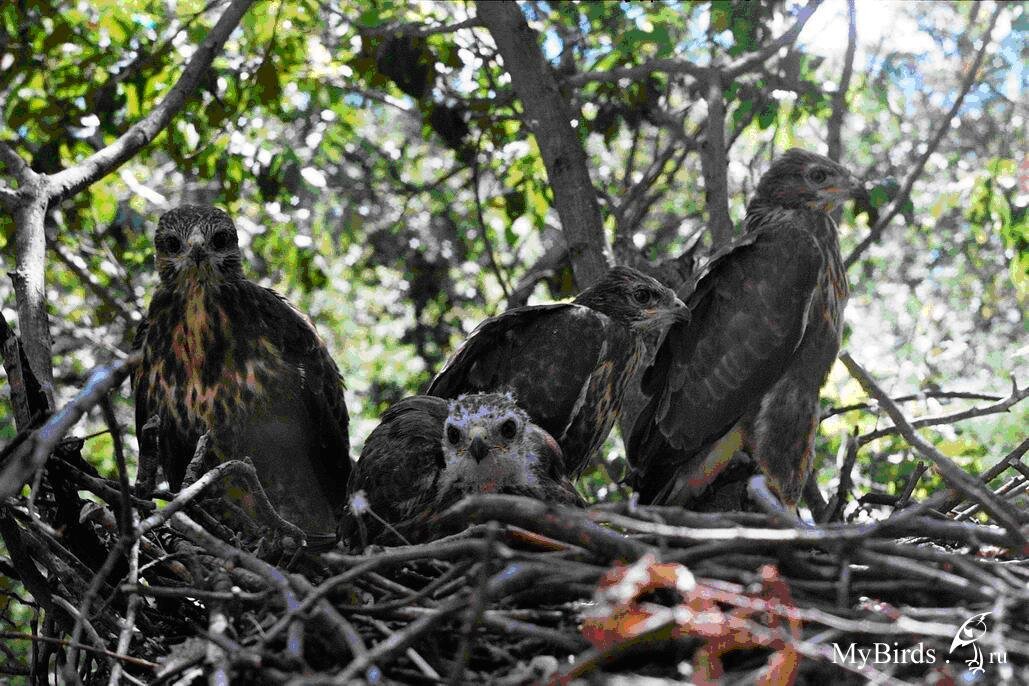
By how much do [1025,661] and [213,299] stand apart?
3562mm

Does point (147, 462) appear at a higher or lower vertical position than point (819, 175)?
lower

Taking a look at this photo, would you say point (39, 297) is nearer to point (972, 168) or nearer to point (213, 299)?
point (213, 299)

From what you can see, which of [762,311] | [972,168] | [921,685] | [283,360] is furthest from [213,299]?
[972,168]

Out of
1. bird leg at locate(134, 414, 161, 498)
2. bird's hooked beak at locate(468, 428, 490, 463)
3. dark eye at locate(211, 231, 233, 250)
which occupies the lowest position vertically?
bird leg at locate(134, 414, 161, 498)

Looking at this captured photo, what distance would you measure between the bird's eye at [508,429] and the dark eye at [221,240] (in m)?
1.58

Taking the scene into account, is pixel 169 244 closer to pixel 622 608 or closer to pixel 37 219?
pixel 37 219

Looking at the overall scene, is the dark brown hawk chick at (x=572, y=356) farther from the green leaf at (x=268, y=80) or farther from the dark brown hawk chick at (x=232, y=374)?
the green leaf at (x=268, y=80)

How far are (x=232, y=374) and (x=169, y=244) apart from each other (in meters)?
0.65

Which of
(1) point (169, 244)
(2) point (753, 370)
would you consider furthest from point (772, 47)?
(1) point (169, 244)

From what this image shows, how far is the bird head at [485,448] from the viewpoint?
Answer: 4.39m

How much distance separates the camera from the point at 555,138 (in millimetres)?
5867

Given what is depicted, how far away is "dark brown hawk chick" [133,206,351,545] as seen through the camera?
5004 millimetres

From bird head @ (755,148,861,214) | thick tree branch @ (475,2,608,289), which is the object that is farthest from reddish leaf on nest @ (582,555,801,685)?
bird head @ (755,148,861,214)

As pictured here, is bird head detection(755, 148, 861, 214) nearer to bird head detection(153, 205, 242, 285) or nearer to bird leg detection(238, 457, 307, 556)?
bird head detection(153, 205, 242, 285)
